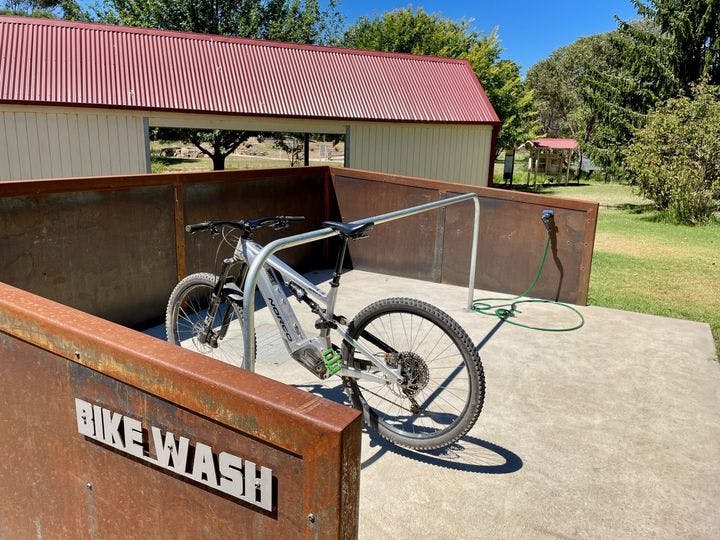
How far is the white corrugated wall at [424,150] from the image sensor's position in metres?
13.4

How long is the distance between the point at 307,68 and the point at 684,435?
477 inches

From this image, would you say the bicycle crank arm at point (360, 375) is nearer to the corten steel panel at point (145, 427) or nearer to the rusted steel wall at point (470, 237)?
the corten steel panel at point (145, 427)

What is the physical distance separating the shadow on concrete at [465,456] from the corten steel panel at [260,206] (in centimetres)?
275

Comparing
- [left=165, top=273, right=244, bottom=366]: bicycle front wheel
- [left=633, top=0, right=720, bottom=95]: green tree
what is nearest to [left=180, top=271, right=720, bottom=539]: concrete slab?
[left=165, top=273, right=244, bottom=366]: bicycle front wheel

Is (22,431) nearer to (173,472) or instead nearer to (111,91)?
(173,472)

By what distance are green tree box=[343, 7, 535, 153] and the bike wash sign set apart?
24913 millimetres

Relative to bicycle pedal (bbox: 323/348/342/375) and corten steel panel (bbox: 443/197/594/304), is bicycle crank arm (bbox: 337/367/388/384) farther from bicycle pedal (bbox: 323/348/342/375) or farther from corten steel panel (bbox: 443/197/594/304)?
corten steel panel (bbox: 443/197/594/304)

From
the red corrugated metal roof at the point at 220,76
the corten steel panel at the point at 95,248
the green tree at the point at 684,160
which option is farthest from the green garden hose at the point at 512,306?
the green tree at the point at 684,160

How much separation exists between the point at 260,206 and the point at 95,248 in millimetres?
1987

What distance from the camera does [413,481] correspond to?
9.54ft

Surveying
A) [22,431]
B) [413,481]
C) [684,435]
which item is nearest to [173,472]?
[22,431]

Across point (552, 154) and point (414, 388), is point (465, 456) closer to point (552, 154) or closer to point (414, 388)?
point (414, 388)

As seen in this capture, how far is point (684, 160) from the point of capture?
14.0 m

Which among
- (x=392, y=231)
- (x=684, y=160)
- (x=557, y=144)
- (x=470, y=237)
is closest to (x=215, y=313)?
(x=470, y=237)
